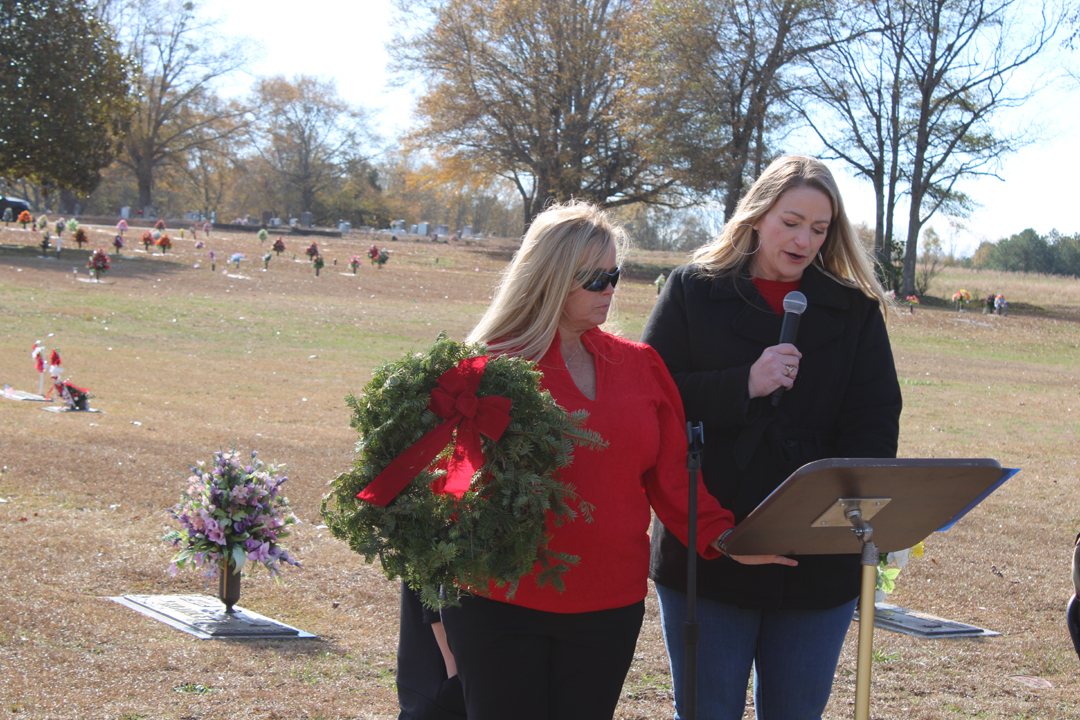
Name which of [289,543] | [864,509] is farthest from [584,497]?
[289,543]

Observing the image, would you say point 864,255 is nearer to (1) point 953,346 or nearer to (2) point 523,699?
(2) point 523,699

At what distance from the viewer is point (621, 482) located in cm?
246

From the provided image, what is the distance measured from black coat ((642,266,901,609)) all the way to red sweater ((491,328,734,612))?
12cm

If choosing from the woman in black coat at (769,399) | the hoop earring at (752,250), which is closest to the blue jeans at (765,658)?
the woman in black coat at (769,399)

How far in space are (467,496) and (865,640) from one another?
99 centimetres

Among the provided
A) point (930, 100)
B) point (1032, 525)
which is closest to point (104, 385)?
point (1032, 525)

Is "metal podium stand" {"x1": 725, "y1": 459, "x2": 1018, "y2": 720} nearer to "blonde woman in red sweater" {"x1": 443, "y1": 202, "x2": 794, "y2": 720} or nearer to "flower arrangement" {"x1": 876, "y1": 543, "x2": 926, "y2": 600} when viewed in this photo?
"blonde woman in red sweater" {"x1": 443, "y1": 202, "x2": 794, "y2": 720}

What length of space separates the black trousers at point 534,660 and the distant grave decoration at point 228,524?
11.0 ft

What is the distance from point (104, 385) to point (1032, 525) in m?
11.8

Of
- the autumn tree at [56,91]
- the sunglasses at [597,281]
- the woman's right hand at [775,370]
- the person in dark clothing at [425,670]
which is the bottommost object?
the person in dark clothing at [425,670]

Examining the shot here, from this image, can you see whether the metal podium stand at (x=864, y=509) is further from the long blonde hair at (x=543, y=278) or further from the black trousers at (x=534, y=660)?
the long blonde hair at (x=543, y=278)

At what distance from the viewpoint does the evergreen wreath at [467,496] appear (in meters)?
2.25

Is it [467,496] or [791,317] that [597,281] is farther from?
[467,496]

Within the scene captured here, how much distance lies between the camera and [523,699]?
7.57 ft
